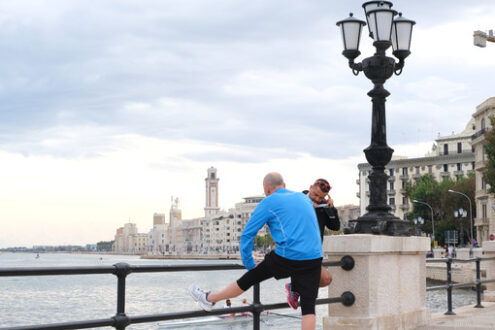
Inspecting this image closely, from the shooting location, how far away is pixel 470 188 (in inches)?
3214

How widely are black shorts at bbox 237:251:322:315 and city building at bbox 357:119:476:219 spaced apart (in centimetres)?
9618

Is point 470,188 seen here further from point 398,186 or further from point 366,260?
point 366,260

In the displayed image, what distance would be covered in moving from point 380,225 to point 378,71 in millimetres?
2402

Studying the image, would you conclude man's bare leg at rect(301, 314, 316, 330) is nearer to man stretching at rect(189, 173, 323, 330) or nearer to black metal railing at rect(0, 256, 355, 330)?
man stretching at rect(189, 173, 323, 330)

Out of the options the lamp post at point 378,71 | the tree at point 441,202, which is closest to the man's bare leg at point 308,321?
the lamp post at point 378,71

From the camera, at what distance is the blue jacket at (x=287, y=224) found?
20.0 feet

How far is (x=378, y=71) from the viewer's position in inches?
406

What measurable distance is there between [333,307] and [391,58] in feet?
12.8

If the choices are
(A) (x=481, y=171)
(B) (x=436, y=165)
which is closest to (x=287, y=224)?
(A) (x=481, y=171)

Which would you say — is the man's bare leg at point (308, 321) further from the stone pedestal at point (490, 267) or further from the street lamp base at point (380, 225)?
the stone pedestal at point (490, 267)

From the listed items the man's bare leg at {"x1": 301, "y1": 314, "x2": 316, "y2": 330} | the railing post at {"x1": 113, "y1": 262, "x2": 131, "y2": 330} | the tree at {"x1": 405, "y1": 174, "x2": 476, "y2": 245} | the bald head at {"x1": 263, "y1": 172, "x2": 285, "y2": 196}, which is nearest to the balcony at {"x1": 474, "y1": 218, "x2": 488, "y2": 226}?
the tree at {"x1": 405, "y1": 174, "x2": 476, "y2": 245}

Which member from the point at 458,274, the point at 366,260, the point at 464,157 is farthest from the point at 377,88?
the point at 464,157

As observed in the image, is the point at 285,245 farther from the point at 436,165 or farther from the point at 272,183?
the point at 436,165

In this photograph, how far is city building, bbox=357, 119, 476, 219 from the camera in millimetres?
106312
